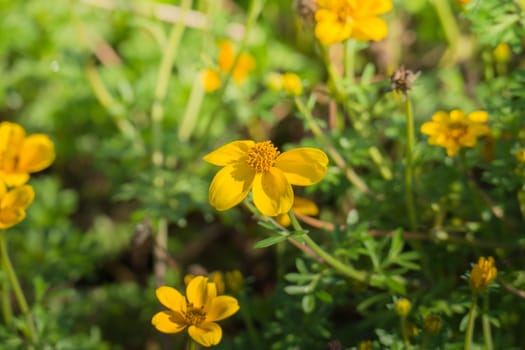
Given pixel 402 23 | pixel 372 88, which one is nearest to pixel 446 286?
pixel 372 88

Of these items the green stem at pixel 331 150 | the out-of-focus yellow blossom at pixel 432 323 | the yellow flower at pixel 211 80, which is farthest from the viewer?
the yellow flower at pixel 211 80

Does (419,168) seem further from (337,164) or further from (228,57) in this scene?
(228,57)

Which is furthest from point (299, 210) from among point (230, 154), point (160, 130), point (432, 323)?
point (160, 130)

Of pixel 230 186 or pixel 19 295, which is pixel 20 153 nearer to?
pixel 19 295

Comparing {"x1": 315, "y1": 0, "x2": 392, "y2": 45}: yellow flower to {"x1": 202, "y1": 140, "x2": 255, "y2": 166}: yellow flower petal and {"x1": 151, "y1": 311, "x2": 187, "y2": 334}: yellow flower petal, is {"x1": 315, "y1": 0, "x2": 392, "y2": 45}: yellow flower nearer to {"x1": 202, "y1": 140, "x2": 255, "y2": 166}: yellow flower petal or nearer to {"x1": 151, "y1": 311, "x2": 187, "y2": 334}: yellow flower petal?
{"x1": 202, "y1": 140, "x2": 255, "y2": 166}: yellow flower petal

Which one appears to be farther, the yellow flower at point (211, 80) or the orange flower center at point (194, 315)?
the yellow flower at point (211, 80)

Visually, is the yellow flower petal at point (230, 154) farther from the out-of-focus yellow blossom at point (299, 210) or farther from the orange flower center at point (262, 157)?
the out-of-focus yellow blossom at point (299, 210)

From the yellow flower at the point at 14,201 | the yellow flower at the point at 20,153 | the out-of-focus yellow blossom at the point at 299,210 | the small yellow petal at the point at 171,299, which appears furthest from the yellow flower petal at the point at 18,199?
the out-of-focus yellow blossom at the point at 299,210
